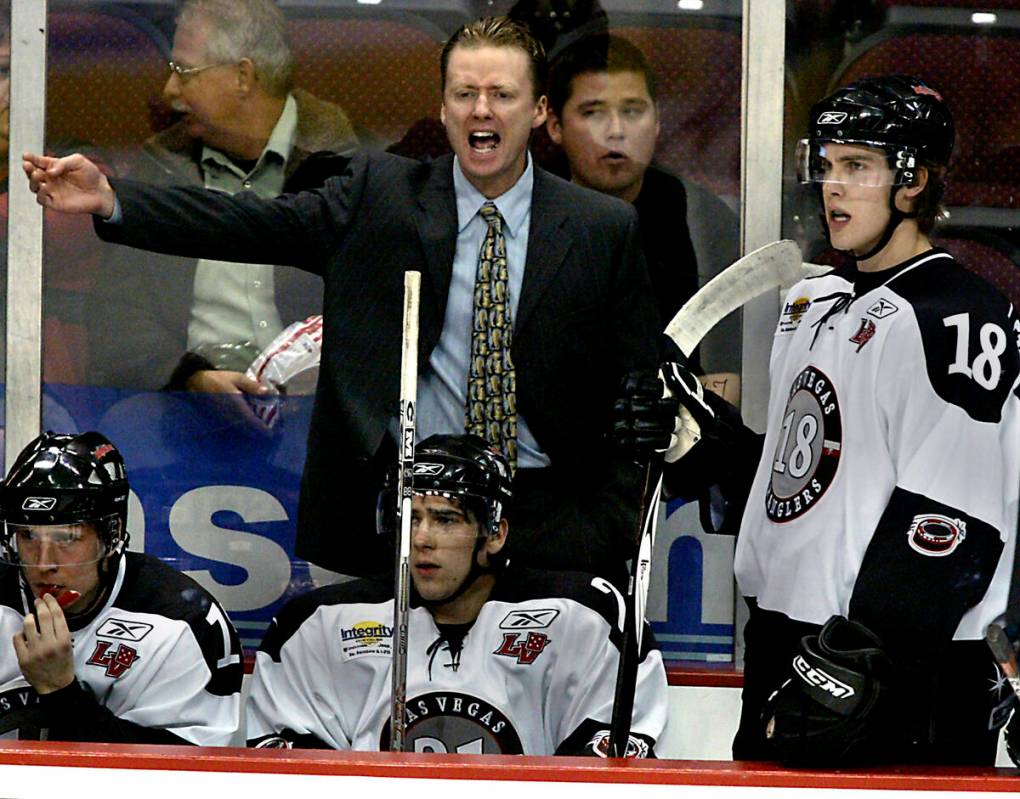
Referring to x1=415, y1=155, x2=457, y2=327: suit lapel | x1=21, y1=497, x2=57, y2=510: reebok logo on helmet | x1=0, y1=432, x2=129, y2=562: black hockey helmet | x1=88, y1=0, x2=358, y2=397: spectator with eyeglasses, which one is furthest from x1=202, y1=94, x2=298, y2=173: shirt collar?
x1=21, y1=497, x2=57, y2=510: reebok logo on helmet

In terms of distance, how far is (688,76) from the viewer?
3279 millimetres

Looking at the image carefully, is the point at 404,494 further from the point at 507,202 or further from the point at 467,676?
the point at 507,202

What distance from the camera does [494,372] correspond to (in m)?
3.17

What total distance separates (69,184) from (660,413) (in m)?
1.20

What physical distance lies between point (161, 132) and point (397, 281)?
62 cm

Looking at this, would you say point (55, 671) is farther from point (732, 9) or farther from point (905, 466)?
point (732, 9)

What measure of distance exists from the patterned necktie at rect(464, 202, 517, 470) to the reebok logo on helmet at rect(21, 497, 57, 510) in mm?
838

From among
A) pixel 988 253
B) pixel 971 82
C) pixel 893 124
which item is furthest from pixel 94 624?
pixel 971 82

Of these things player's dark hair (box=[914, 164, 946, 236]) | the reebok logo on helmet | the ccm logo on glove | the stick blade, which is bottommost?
the ccm logo on glove

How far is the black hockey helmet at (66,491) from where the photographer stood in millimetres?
2820

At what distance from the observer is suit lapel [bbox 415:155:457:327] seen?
10.4 ft

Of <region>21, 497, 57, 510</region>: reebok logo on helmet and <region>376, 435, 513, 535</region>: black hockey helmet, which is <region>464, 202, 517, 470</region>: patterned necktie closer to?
<region>376, 435, 513, 535</region>: black hockey helmet

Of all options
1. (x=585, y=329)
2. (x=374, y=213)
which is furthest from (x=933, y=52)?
(x=374, y=213)

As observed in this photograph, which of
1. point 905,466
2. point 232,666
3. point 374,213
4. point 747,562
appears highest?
point 374,213
